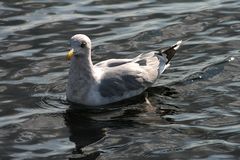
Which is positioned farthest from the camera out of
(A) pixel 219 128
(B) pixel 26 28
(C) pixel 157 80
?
(B) pixel 26 28

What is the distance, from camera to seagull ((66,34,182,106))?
12.5 metres

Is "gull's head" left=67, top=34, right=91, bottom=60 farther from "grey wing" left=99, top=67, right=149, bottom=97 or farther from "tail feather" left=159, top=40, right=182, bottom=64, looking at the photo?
"tail feather" left=159, top=40, right=182, bottom=64

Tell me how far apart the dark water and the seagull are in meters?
0.19

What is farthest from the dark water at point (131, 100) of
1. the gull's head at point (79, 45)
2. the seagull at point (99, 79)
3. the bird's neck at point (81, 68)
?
the gull's head at point (79, 45)

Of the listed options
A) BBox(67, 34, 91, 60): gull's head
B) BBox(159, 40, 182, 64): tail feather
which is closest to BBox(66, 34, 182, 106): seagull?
BBox(67, 34, 91, 60): gull's head

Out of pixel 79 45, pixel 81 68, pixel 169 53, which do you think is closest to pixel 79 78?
pixel 81 68

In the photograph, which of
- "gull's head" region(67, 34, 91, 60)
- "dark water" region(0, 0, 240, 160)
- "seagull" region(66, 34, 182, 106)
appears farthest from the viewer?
"seagull" region(66, 34, 182, 106)

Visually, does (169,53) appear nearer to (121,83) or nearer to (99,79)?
(121,83)

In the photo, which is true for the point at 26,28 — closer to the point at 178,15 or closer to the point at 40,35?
the point at 40,35

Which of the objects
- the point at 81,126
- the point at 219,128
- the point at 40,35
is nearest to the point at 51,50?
the point at 40,35

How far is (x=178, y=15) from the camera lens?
16.8 m

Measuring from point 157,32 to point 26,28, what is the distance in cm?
288

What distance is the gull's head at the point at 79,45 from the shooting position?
488 inches

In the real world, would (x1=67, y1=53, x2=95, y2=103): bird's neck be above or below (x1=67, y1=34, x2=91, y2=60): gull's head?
below
